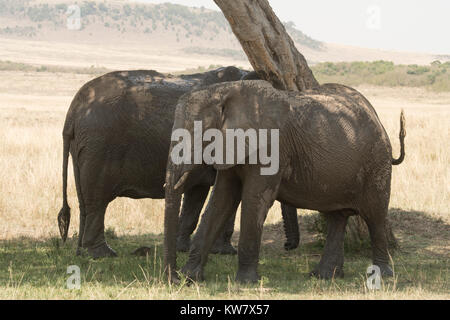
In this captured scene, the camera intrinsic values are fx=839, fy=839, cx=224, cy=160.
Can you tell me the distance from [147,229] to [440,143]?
941 cm

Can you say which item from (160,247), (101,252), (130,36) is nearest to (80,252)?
(101,252)

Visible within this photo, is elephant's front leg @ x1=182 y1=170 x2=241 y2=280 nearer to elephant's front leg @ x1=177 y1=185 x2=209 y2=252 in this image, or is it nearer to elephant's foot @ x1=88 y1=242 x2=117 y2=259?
elephant's front leg @ x1=177 y1=185 x2=209 y2=252

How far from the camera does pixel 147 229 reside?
13.7 meters

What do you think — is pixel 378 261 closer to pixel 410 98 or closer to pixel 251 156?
pixel 251 156

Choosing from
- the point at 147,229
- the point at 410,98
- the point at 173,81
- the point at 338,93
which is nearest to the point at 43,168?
the point at 147,229

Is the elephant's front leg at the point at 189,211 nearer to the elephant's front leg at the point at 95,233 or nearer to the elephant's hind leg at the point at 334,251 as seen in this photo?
the elephant's front leg at the point at 95,233

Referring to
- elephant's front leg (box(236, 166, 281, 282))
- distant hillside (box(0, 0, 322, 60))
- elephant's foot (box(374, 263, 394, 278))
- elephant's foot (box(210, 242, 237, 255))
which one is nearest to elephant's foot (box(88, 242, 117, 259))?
elephant's foot (box(210, 242, 237, 255))

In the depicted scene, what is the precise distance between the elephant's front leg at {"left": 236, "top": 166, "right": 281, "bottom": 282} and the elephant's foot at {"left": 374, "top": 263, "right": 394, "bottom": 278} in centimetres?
172

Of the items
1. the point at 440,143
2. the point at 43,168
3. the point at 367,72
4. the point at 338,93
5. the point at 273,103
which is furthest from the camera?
the point at 367,72

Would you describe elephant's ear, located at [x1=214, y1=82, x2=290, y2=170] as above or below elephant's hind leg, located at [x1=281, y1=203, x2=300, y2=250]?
above

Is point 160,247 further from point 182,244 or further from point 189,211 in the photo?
point 189,211

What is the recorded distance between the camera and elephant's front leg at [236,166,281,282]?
8898 millimetres

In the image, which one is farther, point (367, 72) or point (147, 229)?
point (367, 72)

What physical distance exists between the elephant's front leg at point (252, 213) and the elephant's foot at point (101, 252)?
2.49 metres
